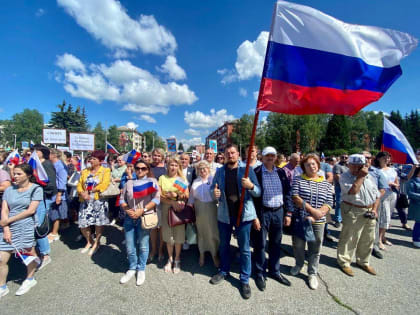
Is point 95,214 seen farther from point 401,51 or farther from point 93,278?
point 401,51

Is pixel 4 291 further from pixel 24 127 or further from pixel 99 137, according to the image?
pixel 24 127

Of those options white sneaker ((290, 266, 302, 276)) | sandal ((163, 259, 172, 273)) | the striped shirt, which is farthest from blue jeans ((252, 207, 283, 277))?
sandal ((163, 259, 172, 273))

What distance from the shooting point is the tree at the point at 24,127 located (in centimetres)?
6072

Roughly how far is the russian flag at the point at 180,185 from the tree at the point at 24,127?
7979 centimetres

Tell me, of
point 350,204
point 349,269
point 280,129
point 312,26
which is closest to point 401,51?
point 312,26

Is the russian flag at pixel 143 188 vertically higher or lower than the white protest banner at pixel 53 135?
lower

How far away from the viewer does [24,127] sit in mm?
65062

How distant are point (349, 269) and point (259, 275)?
1738 mm

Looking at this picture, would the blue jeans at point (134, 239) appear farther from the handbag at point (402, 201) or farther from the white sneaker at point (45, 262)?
the handbag at point (402, 201)

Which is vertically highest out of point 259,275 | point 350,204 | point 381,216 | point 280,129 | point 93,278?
point 280,129

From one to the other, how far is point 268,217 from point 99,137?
69808mm

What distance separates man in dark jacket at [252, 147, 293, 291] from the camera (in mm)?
2801

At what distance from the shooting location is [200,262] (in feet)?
11.1

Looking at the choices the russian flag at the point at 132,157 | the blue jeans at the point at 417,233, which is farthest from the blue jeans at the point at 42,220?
the blue jeans at the point at 417,233
